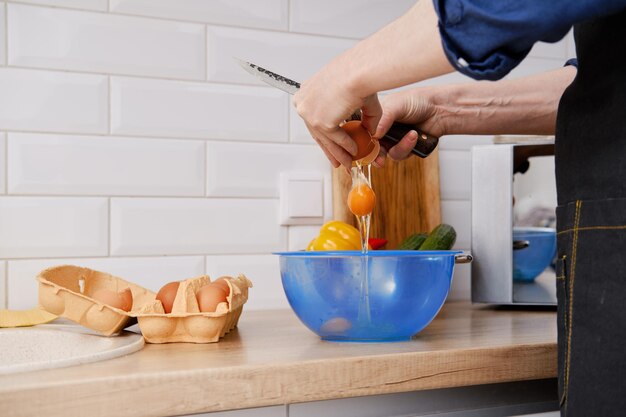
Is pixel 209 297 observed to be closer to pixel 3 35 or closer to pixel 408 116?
pixel 408 116

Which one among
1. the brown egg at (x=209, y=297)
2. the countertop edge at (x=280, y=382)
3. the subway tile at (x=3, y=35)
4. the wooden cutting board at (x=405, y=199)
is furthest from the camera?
the wooden cutting board at (x=405, y=199)

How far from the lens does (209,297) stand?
90cm

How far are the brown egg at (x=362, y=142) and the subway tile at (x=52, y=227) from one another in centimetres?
52

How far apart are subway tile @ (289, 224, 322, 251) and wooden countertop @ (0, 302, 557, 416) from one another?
331 mm

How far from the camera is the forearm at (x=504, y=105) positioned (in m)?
0.99

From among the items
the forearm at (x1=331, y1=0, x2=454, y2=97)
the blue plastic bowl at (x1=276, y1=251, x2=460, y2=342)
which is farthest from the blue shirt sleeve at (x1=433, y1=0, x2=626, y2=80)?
the blue plastic bowl at (x1=276, y1=251, x2=460, y2=342)

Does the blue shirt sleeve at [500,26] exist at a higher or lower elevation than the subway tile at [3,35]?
lower

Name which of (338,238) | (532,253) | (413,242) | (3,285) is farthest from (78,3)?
(532,253)

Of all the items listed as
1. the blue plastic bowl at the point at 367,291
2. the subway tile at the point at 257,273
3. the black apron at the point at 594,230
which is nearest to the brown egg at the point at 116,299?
the blue plastic bowl at the point at 367,291

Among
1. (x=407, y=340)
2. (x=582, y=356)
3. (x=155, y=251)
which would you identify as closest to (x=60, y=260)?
(x=155, y=251)

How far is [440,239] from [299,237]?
0.89ft

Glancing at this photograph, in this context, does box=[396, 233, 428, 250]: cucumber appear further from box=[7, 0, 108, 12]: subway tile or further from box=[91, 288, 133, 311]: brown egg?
box=[7, 0, 108, 12]: subway tile

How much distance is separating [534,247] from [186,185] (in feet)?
2.13

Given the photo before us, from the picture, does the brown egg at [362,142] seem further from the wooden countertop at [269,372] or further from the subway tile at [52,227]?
the subway tile at [52,227]
